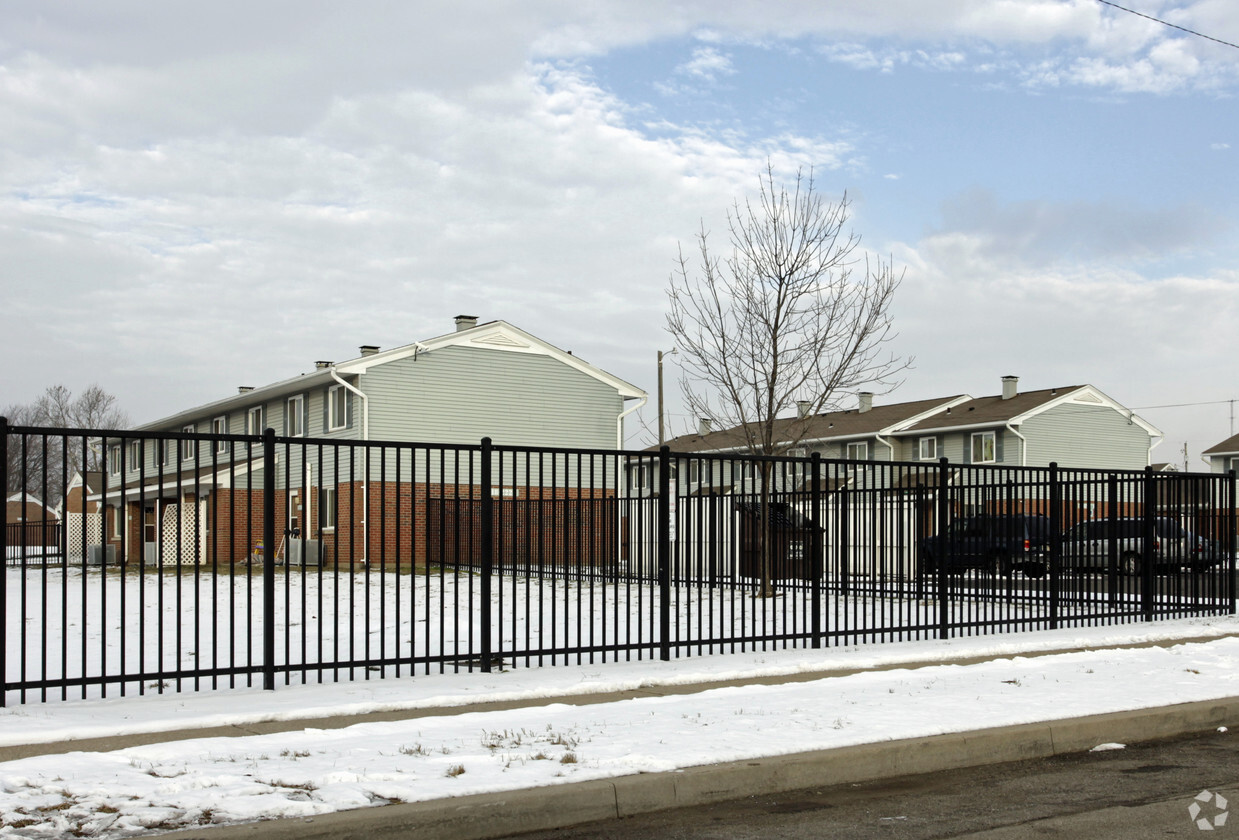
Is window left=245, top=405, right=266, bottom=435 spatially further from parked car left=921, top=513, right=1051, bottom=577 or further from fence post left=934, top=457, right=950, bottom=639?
fence post left=934, top=457, right=950, bottom=639

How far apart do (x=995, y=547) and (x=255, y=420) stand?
30.7 meters

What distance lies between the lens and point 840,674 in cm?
1073

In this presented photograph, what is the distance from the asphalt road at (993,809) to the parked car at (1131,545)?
788 centimetres

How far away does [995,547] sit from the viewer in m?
14.8

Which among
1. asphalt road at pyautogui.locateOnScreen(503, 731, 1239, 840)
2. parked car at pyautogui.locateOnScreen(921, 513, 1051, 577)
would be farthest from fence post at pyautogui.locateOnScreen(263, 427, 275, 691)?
parked car at pyautogui.locateOnScreen(921, 513, 1051, 577)

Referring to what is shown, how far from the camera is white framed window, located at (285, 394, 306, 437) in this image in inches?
1460

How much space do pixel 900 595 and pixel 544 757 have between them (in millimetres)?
7433

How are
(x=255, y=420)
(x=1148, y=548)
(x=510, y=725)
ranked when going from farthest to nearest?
(x=255, y=420), (x=1148, y=548), (x=510, y=725)

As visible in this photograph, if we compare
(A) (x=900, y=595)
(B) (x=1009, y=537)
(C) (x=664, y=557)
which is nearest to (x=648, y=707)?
(C) (x=664, y=557)

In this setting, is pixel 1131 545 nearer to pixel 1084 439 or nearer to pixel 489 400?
pixel 489 400

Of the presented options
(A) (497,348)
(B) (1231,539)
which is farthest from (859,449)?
(B) (1231,539)

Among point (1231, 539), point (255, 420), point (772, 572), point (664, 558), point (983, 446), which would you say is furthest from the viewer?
point (983, 446)

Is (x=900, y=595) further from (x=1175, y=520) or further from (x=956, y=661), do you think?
(x=1175, y=520)

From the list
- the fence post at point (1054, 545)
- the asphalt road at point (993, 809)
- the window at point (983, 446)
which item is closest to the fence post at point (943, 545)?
the fence post at point (1054, 545)
